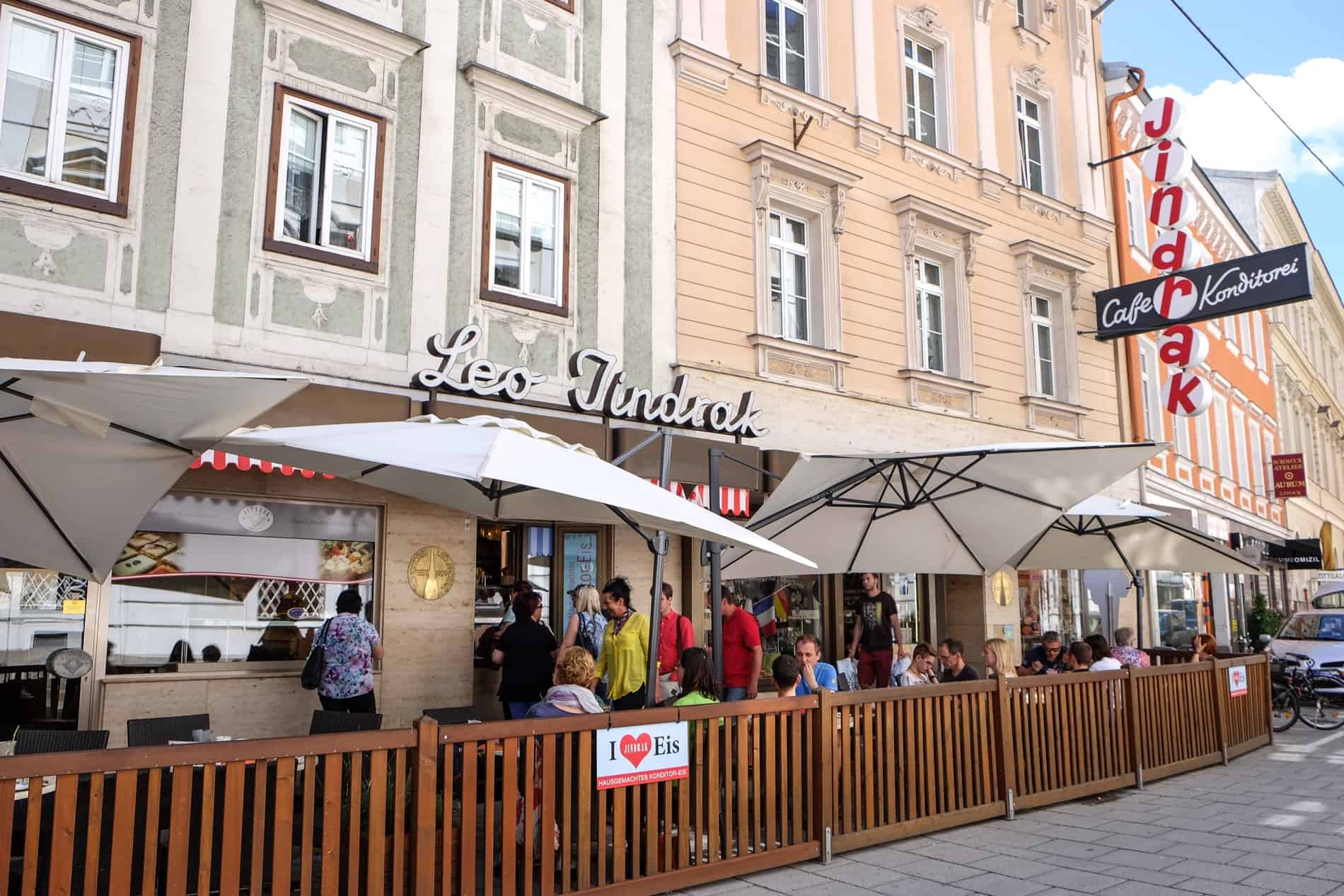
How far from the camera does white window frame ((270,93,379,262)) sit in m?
8.91

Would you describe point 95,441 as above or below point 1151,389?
below

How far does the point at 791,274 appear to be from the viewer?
13094mm

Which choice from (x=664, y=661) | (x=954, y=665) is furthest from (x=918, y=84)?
(x=664, y=661)

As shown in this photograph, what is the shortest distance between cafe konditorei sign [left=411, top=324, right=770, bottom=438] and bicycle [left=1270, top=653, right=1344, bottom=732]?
24.9 feet

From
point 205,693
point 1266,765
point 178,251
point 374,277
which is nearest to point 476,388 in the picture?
point 374,277

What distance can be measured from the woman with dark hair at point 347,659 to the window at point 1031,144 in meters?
12.9

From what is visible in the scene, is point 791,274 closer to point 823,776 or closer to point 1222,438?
point 823,776

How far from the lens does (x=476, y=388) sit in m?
9.23

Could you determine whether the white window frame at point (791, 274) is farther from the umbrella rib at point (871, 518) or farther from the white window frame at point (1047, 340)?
the white window frame at point (1047, 340)

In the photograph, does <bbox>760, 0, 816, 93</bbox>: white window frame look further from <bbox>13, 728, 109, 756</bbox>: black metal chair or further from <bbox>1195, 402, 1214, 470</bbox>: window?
<bbox>1195, 402, 1214, 470</bbox>: window

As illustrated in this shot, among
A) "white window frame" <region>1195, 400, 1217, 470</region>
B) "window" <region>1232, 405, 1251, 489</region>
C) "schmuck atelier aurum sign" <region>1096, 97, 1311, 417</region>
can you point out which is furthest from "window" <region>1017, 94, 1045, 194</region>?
"window" <region>1232, 405, 1251, 489</region>

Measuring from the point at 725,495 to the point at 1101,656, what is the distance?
3959 mm

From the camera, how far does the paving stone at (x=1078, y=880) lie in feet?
17.9

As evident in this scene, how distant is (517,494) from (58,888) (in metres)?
4.26
